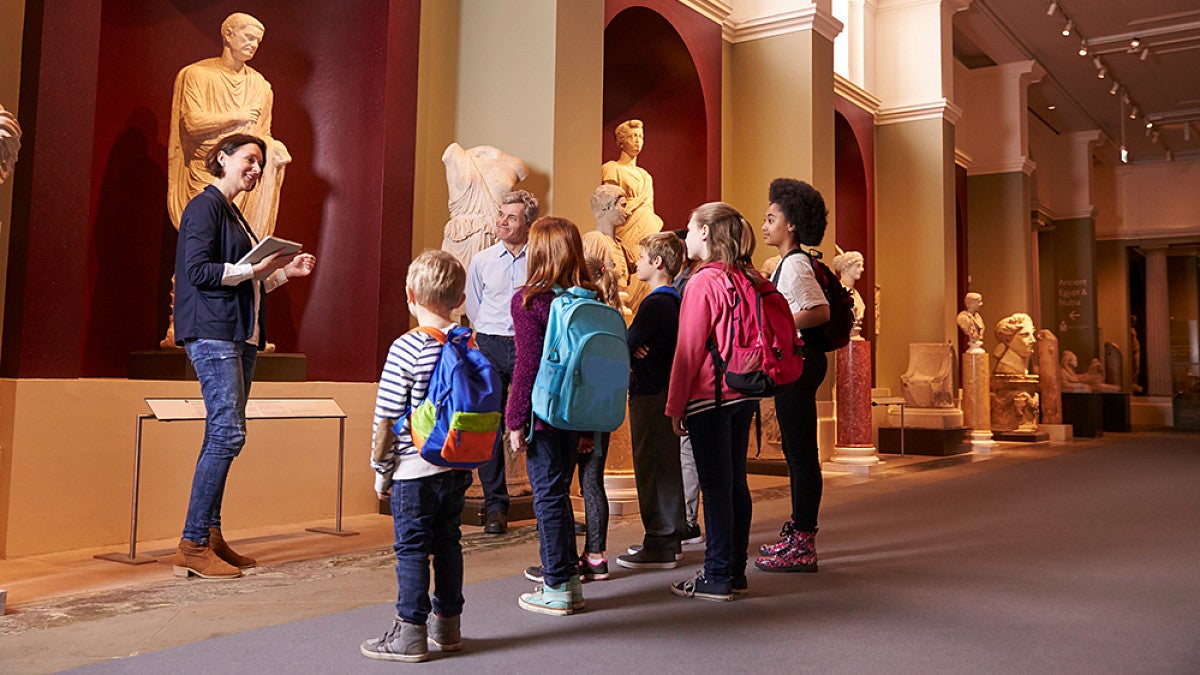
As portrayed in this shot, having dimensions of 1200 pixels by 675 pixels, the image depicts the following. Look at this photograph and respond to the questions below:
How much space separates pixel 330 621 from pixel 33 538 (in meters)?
2.02

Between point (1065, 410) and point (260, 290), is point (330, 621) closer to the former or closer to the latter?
point (260, 290)

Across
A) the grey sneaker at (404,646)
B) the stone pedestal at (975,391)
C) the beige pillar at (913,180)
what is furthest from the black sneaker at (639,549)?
the stone pedestal at (975,391)

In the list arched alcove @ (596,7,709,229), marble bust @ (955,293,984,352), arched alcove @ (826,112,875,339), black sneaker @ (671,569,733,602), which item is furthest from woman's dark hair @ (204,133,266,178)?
marble bust @ (955,293,984,352)

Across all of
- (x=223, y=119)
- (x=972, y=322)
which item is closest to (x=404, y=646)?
(x=223, y=119)

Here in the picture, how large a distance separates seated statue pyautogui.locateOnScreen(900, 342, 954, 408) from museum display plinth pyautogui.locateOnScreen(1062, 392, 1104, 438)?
5.51 m

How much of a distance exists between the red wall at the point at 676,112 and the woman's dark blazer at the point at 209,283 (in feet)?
18.9

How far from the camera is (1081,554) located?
179 inches

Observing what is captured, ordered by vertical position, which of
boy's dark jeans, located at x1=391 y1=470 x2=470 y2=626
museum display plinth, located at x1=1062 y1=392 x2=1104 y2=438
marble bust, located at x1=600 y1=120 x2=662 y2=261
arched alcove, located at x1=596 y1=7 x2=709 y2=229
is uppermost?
arched alcove, located at x1=596 y1=7 x2=709 y2=229

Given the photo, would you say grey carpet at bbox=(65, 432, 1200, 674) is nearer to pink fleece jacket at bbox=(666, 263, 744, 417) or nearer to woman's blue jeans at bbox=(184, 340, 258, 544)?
pink fleece jacket at bbox=(666, 263, 744, 417)

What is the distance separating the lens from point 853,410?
30.0ft

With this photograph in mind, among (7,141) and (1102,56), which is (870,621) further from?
(1102,56)

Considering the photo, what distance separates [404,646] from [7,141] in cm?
206

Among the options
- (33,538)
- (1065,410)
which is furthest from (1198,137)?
(33,538)

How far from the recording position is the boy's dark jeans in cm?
261
